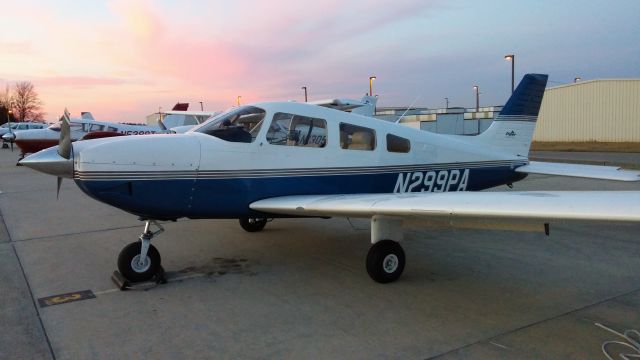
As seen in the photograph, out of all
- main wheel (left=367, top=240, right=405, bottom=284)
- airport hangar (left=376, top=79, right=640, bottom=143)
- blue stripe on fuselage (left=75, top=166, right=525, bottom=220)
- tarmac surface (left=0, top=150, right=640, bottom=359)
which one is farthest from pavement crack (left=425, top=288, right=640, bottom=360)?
airport hangar (left=376, top=79, right=640, bottom=143)

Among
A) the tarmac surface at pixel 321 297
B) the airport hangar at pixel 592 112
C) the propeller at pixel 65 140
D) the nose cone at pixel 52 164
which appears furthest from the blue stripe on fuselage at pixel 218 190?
the airport hangar at pixel 592 112

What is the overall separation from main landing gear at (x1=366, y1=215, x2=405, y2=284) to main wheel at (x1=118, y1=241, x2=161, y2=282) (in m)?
2.41

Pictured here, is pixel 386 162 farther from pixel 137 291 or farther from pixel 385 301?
pixel 137 291

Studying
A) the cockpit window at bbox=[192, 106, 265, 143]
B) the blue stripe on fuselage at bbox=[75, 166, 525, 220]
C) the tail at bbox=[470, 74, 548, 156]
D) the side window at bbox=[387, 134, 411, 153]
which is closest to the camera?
the blue stripe on fuselage at bbox=[75, 166, 525, 220]

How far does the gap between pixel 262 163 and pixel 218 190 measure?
61cm

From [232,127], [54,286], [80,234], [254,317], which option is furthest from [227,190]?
[80,234]

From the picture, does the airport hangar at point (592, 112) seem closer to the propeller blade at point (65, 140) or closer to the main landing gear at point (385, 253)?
the main landing gear at point (385, 253)

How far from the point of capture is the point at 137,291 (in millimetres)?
5121

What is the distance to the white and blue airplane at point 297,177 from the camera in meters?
4.45

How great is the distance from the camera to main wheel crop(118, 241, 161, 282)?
526 cm

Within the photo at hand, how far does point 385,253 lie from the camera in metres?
5.36

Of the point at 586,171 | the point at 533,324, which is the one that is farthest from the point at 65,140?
the point at 586,171

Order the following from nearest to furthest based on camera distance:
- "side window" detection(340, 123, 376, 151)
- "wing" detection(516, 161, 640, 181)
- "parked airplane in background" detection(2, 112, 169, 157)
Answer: "side window" detection(340, 123, 376, 151), "wing" detection(516, 161, 640, 181), "parked airplane in background" detection(2, 112, 169, 157)

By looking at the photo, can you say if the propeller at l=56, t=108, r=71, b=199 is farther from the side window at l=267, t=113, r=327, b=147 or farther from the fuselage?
the side window at l=267, t=113, r=327, b=147
